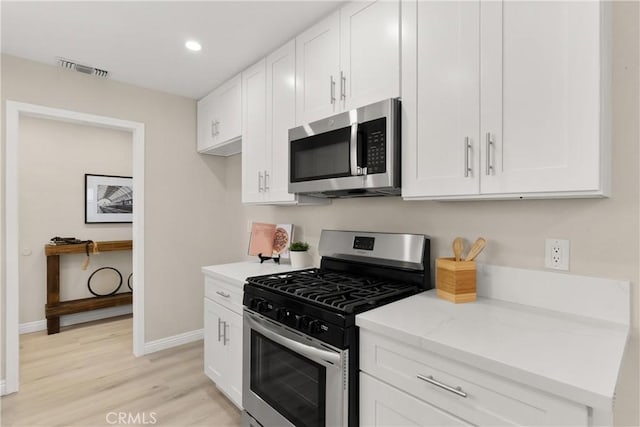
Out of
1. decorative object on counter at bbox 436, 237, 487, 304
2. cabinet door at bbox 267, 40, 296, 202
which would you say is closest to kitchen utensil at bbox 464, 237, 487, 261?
decorative object on counter at bbox 436, 237, 487, 304

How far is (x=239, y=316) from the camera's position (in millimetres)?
2080

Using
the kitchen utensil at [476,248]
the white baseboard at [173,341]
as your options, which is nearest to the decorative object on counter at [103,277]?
the white baseboard at [173,341]

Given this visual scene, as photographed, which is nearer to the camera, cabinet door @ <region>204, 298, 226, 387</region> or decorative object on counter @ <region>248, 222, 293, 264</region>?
cabinet door @ <region>204, 298, 226, 387</region>

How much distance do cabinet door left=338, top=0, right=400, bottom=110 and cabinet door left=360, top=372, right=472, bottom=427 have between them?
48.7 inches

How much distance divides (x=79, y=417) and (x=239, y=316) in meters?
1.20

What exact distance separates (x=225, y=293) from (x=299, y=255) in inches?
22.4

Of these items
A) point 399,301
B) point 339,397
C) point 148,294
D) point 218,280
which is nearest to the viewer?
point 339,397

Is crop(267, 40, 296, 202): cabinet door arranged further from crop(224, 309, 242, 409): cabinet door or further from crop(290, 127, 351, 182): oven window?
crop(224, 309, 242, 409): cabinet door

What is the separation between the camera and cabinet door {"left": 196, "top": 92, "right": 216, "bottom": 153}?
10.1ft

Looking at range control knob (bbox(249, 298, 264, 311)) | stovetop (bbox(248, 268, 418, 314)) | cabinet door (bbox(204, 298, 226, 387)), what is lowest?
cabinet door (bbox(204, 298, 226, 387))

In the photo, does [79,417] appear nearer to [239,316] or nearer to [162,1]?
[239,316]

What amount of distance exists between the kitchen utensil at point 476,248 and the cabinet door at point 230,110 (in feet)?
6.29

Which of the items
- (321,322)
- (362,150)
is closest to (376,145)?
(362,150)

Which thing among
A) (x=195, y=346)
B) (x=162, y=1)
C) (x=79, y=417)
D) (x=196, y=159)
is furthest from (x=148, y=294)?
(x=162, y=1)
